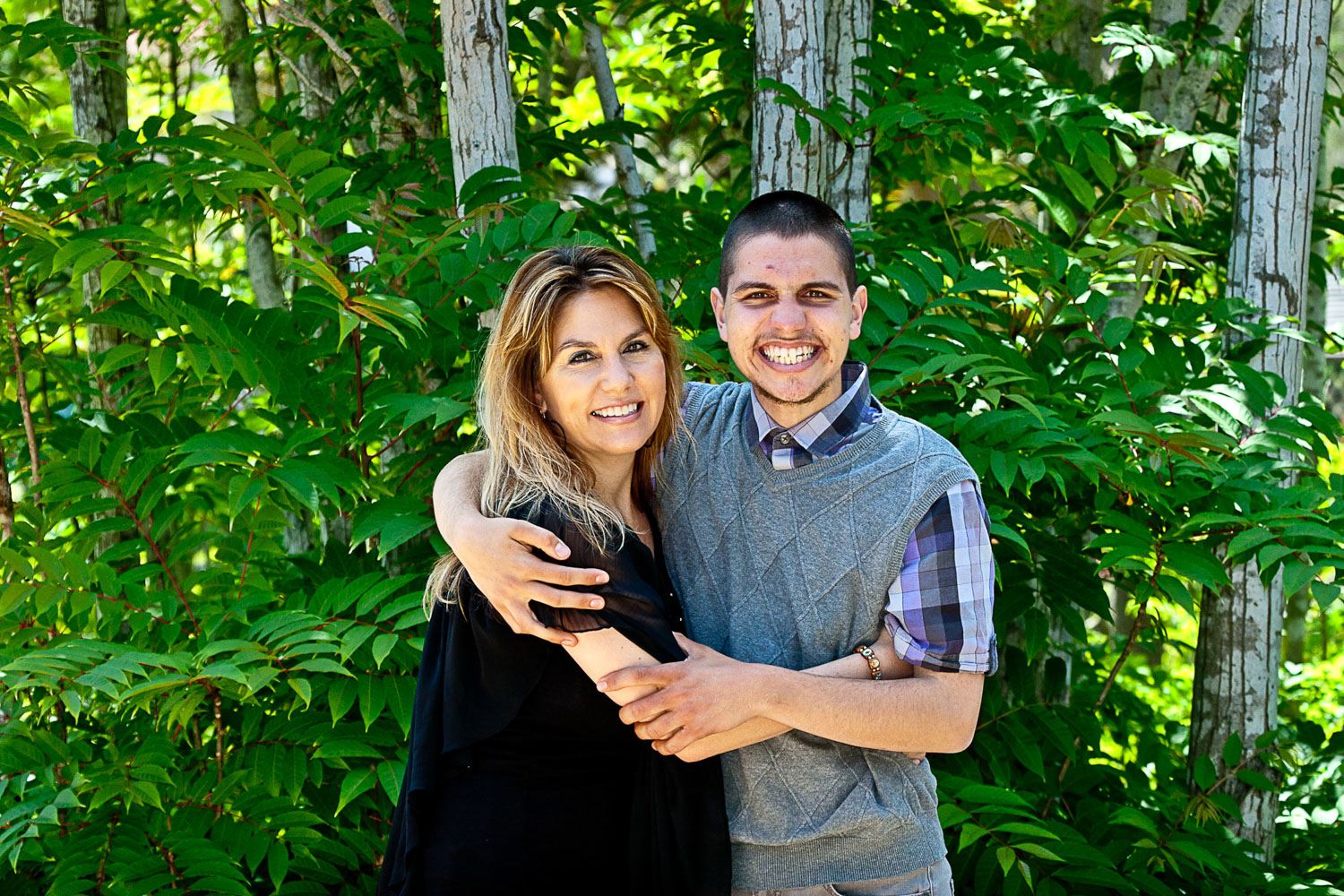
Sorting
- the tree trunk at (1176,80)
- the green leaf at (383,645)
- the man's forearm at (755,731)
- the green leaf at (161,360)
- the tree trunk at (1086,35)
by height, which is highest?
the tree trunk at (1086,35)

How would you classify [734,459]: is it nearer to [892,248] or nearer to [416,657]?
[416,657]

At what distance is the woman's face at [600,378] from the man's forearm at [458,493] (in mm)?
226

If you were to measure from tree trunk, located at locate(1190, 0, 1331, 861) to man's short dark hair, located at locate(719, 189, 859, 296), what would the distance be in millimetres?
2039

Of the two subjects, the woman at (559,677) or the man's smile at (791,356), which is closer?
the woman at (559,677)

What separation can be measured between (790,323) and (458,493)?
696 mm

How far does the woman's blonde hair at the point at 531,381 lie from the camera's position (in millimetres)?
1868

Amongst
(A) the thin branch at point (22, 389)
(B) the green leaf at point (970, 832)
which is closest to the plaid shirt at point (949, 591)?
(B) the green leaf at point (970, 832)

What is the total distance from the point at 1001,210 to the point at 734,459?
1.97 metres

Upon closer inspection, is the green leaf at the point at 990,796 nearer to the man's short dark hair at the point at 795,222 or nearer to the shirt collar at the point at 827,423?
the shirt collar at the point at 827,423

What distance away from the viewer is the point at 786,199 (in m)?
2.09

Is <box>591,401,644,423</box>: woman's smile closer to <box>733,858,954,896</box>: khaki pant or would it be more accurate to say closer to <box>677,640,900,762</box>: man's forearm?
<box>677,640,900,762</box>: man's forearm

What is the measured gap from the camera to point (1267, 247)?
3484 mm

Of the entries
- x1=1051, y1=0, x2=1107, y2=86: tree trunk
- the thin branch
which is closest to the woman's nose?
the thin branch

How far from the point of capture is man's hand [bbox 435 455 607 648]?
A: 165cm
